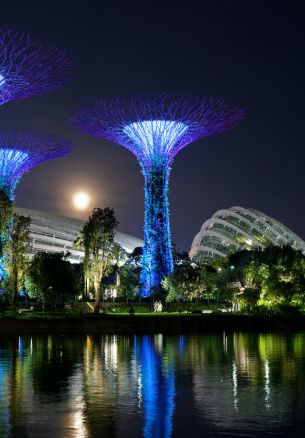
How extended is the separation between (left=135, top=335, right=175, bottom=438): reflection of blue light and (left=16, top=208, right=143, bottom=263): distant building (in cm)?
8522

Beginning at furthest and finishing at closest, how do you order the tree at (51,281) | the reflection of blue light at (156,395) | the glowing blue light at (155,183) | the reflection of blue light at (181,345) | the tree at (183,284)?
the tree at (183,284), the glowing blue light at (155,183), the tree at (51,281), the reflection of blue light at (181,345), the reflection of blue light at (156,395)

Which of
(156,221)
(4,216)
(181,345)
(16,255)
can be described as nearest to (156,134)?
(156,221)

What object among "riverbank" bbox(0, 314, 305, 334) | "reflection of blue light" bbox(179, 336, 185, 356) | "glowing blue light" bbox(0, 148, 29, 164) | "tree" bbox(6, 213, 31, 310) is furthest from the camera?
"glowing blue light" bbox(0, 148, 29, 164)

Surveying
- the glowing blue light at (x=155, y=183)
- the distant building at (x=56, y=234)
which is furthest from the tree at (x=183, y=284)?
the distant building at (x=56, y=234)

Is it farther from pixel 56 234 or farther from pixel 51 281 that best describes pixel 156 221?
pixel 56 234

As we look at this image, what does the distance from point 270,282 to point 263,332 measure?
40.4ft

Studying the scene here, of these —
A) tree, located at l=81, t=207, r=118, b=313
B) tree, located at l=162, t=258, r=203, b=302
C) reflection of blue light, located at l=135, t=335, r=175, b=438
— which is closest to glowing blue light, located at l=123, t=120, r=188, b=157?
tree, located at l=81, t=207, r=118, b=313

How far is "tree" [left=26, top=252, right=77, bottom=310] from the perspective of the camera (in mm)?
58125

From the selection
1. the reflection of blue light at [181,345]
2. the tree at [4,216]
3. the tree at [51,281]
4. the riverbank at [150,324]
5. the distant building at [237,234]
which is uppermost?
the distant building at [237,234]

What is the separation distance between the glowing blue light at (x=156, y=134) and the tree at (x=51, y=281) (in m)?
13.1

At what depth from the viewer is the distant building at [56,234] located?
116312 millimetres

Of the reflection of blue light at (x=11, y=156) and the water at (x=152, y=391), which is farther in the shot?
the reflection of blue light at (x=11, y=156)

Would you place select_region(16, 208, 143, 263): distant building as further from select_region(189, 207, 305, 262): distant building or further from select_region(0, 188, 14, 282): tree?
select_region(0, 188, 14, 282): tree

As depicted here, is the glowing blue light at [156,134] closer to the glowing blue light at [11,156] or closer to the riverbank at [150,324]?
the glowing blue light at [11,156]
